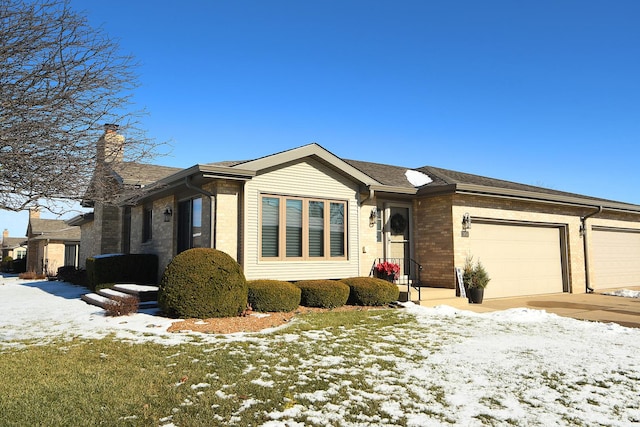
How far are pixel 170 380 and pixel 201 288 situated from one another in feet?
13.0

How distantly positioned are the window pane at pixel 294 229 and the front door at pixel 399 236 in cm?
326

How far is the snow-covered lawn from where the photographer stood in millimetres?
4082

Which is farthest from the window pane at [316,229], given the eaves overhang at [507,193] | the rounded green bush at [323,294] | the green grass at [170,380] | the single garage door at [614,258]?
the single garage door at [614,258]

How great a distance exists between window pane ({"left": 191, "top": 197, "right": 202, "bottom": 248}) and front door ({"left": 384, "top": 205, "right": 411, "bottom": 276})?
18.8 feet

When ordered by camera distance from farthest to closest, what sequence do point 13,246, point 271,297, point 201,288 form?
point 13,246 → point 271,297 → point 201,288

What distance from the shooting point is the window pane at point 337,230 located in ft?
39.9

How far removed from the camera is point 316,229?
11.9m

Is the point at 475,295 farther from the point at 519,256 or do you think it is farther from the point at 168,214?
the point at 168,214

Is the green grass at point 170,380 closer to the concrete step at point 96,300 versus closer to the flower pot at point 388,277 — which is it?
the concrete step at point 96,300

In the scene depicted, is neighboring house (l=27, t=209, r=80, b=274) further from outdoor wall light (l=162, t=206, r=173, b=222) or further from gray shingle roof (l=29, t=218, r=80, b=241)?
outdoor wall light (l=162, t=206, r=173, b=222)

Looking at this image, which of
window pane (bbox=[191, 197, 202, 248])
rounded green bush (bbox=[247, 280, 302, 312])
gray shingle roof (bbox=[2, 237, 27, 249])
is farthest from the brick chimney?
gray shingle roof (bbox=[2, 237, 27, 249])

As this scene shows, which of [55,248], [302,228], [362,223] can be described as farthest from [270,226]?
[55,248]

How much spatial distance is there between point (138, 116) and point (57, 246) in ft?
93.0

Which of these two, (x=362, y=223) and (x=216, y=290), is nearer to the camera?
(x=216, y=290)
